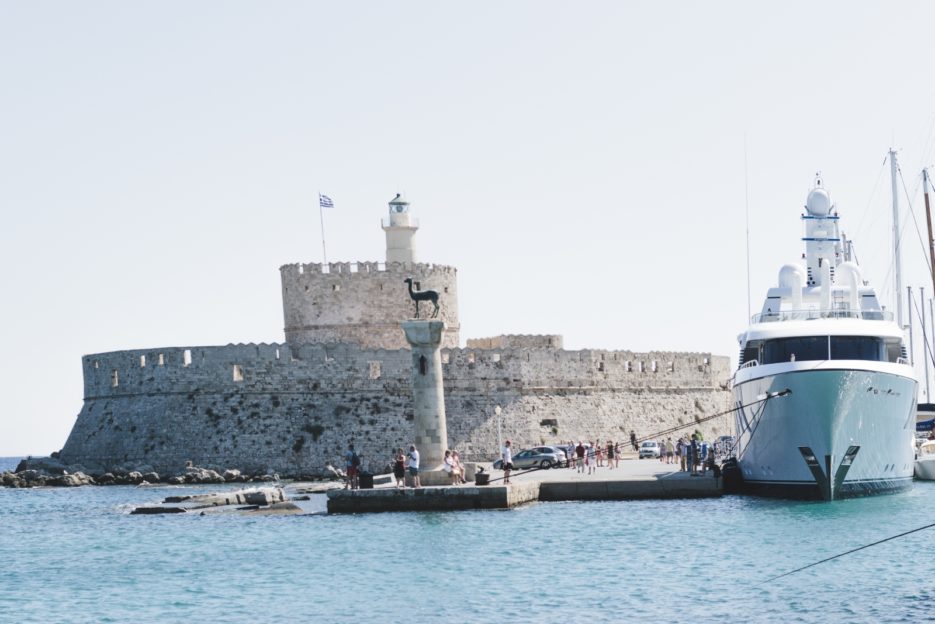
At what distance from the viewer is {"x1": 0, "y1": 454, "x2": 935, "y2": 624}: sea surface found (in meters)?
20.2

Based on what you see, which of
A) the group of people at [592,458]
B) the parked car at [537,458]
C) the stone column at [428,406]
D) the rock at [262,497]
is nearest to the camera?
the stone column at [428,406]

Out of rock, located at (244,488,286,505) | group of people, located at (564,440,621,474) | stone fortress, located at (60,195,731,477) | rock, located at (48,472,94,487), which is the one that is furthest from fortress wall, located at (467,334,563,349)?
rock, located at (244,488,286,505)

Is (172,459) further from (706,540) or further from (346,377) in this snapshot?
(706,540)

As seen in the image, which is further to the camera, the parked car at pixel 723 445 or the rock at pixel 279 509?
the parked car at pixel 723 445

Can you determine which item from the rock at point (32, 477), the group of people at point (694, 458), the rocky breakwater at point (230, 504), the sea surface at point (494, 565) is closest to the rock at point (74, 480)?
the rock at point (32, 477)

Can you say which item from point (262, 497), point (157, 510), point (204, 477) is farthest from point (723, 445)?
point (157, 510)

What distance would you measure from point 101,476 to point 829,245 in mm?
21900

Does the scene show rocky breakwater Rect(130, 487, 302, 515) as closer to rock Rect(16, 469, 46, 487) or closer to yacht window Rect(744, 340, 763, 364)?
yacht window Rect(744, 340, 763, 364)

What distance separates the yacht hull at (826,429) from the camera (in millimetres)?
29562

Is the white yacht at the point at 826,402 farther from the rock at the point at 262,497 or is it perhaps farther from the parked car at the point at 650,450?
the parked car at the point at 650,450

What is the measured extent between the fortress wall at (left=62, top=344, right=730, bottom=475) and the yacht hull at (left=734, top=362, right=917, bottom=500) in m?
15.5

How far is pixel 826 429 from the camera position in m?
29.4

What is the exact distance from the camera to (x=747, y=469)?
3272cm

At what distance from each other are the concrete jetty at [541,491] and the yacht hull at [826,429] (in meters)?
1.68
